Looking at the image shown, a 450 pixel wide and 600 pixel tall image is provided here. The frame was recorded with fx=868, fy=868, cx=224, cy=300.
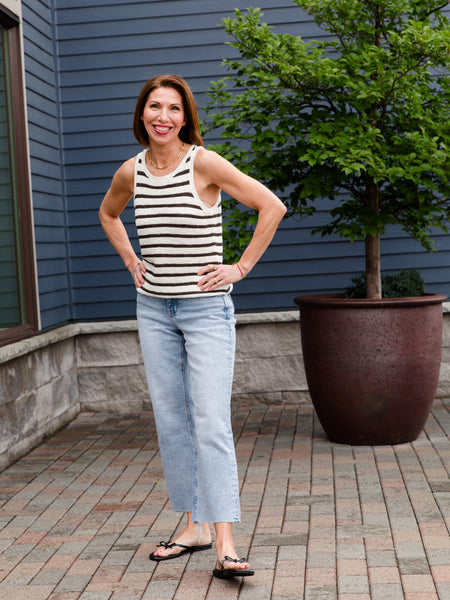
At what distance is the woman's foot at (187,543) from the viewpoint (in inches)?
138

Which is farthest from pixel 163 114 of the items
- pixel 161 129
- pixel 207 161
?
pixel 207 161

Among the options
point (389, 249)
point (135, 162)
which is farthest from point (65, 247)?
point (135, 162)

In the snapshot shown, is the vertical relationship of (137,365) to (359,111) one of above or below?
below

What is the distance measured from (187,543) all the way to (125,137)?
4.01 m

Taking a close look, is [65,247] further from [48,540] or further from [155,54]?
[48,540]

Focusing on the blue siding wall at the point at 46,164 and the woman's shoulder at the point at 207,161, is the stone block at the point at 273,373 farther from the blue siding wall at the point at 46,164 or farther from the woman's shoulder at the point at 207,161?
the woman's shoulder at the point at 207,161

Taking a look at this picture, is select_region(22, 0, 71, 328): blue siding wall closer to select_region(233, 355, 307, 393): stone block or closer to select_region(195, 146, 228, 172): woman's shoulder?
select_region(233, 355, 307, 393): stone block

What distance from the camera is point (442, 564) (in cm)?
333

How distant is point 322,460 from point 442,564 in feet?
5.61

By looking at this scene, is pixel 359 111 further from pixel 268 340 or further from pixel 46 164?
pixel 46 164

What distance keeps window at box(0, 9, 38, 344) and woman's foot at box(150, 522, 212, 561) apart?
2463 millimetres

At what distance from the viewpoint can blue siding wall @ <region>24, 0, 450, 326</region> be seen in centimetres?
673

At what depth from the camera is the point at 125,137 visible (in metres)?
6.80

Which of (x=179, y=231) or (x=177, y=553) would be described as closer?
(x=179, y=231)
